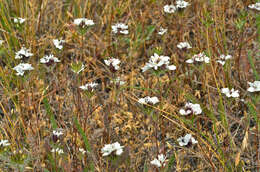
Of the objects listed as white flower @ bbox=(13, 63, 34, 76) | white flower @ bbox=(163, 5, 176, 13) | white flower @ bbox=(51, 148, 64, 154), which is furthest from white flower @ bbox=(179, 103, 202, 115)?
white flower @ bbox=(163, 5, 176, 13)

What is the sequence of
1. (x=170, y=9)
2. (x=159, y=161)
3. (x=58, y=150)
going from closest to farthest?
(x=159, y=161) → (x=58, y=150) → (x=170, y=9)

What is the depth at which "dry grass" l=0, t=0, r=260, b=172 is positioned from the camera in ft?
5.48

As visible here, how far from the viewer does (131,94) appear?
2184mm

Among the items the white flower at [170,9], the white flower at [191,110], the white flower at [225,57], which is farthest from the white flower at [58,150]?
the white flower at [170,9]

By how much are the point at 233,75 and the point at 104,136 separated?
102 cm

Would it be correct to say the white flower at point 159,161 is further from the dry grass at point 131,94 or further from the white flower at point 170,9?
the white flower at point 170,9

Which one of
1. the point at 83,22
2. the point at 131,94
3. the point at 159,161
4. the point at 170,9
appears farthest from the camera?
the point at 170,9

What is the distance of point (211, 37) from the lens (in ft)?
7.65

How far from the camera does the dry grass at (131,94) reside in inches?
65.7

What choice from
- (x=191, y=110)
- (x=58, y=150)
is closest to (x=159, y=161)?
(x=191, y=110)

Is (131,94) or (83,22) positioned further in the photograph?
(131,94)

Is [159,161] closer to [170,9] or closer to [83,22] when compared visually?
[83,22]

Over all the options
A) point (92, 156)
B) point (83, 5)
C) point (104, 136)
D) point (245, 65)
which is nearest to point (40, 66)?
point (83, 5)

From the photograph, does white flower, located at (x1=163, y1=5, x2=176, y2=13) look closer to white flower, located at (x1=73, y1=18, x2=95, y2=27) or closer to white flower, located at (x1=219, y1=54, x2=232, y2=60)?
white flower, located at (x1=219, y1=54, x2=232, y2=60)
